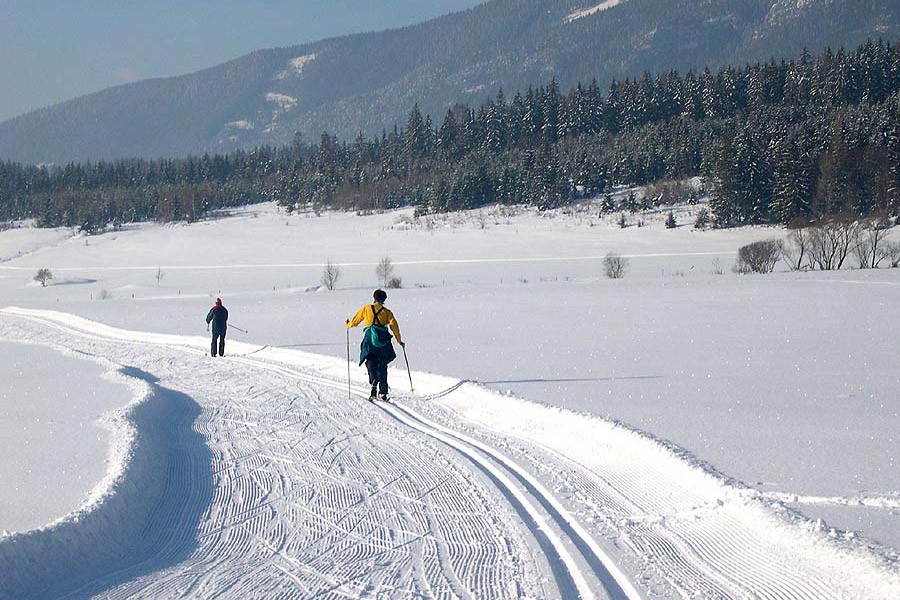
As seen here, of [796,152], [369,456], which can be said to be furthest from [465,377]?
[796,152]

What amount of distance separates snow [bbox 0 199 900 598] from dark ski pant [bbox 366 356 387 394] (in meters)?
0.58

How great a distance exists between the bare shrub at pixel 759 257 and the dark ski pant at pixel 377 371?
1248 inches

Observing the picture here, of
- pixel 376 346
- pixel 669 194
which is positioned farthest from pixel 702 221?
Answer: pixel 376 346

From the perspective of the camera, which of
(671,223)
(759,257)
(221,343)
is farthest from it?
(671,223)

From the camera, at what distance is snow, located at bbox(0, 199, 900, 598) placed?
525 cm

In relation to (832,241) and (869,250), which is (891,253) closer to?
(869,250)

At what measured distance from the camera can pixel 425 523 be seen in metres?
6.39

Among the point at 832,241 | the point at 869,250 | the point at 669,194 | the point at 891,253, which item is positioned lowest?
the point at 891,253

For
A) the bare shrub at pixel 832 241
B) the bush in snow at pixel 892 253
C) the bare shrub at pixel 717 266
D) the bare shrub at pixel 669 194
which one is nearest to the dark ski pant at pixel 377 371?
the bush in snow at pixel 892 253

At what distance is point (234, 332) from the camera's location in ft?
81.1

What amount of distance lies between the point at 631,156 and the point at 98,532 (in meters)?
77.9

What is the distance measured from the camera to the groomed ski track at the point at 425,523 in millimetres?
5039

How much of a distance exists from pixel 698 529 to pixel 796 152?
57.6 metres

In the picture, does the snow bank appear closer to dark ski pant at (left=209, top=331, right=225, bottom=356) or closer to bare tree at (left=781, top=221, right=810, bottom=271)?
dark ski pant at (left=209, top=331, right=225, bottom=356)
